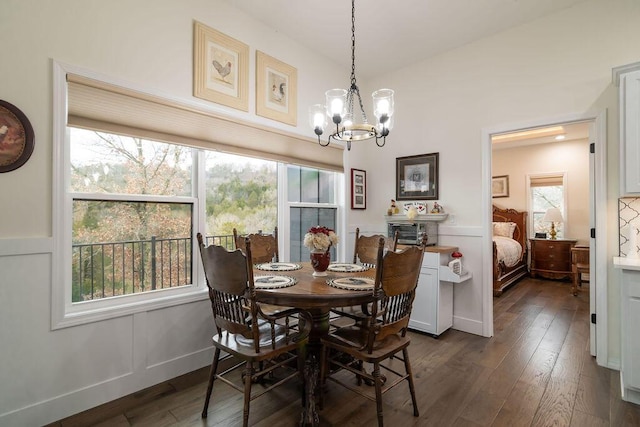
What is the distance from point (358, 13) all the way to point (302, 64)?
834mm

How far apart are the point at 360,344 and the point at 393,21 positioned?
2981 mm

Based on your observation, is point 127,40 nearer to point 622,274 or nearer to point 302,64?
point 302,64

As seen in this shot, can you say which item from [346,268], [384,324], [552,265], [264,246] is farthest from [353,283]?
[552,265]

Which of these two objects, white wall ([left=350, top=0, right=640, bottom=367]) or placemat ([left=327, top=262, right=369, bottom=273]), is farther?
white wall ([left=350, top=0, right=640, bottom=367])

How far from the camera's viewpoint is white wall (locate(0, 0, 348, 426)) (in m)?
1.85

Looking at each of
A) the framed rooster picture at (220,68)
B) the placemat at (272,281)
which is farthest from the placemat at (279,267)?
the framed rooster picture at (220,68)

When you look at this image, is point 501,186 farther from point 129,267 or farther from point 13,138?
point 13,138

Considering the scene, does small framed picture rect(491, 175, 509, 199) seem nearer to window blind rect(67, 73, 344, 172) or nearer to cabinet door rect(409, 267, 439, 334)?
cabinet door rect(409, 267, 439, 334)

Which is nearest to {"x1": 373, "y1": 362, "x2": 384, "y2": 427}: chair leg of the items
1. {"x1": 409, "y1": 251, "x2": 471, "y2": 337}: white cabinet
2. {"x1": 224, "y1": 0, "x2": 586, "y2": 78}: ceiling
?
{"x1": 409, "y1": 251, "x2": 471, "y2": 337}: white cabinet

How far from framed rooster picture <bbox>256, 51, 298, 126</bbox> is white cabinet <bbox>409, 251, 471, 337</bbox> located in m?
2.12

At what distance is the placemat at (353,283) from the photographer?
193 centimetres

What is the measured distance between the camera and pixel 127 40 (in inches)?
89.3

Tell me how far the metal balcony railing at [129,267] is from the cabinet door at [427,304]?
2266mm

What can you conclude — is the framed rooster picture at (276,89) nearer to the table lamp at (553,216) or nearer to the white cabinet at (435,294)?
the white cabinet at (435,294)
